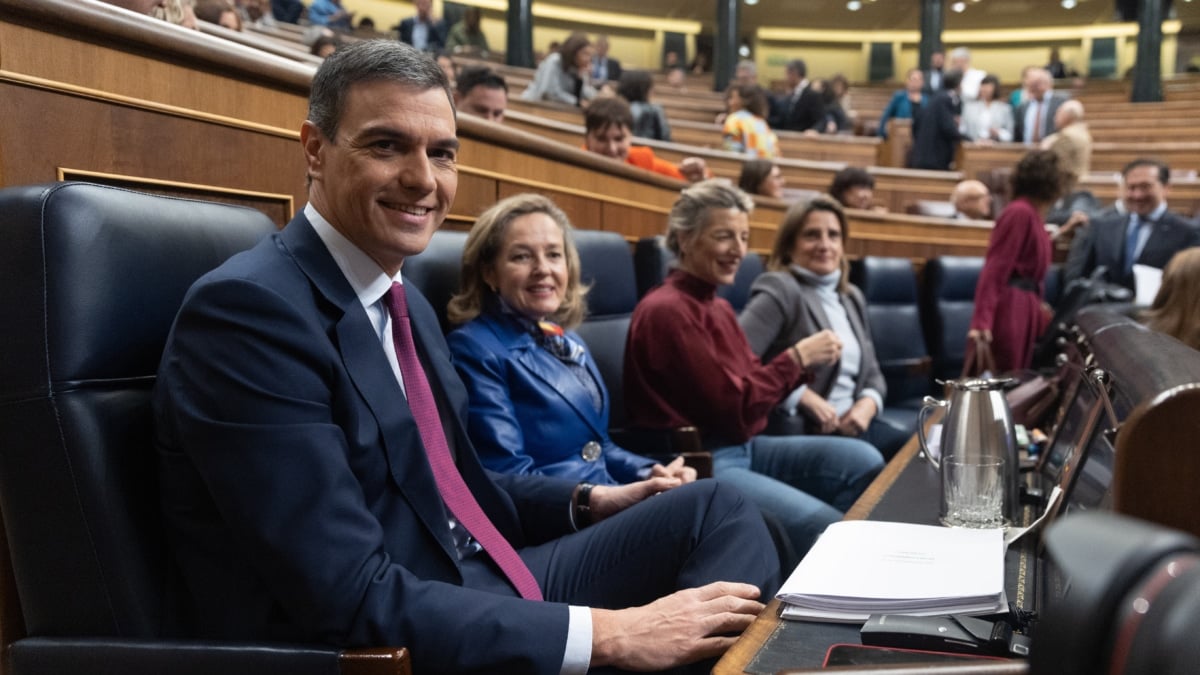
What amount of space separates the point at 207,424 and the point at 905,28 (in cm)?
1370

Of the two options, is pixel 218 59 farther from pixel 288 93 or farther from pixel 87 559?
pixel 87 559

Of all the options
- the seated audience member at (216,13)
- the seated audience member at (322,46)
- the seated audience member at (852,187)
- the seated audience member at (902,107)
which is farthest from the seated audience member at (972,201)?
the seated audience member at (216,13)

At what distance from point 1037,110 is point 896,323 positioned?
4.51m

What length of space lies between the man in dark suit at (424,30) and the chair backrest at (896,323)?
430 cm

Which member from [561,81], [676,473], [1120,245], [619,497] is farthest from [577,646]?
[561,81]

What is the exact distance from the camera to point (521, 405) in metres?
1.26

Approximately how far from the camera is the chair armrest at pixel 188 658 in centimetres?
65

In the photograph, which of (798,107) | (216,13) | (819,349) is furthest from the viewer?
(798,107)

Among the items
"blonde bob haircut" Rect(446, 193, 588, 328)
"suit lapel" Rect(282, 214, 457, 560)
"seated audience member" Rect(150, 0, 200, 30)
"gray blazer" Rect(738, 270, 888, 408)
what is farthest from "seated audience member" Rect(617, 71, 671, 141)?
"suit lapel" Rect(282, 214, 457, 560)

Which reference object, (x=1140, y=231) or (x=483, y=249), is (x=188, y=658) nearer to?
(x=483, y=249)

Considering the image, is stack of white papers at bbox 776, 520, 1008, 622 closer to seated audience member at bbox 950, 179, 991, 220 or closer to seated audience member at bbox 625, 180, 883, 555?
seated audience member at bbox 625, 180, 883, 555

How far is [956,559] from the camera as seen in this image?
0.71 metres

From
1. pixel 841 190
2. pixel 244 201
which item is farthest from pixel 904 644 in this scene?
pixel 841 190

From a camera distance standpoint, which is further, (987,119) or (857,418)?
(987,119)
